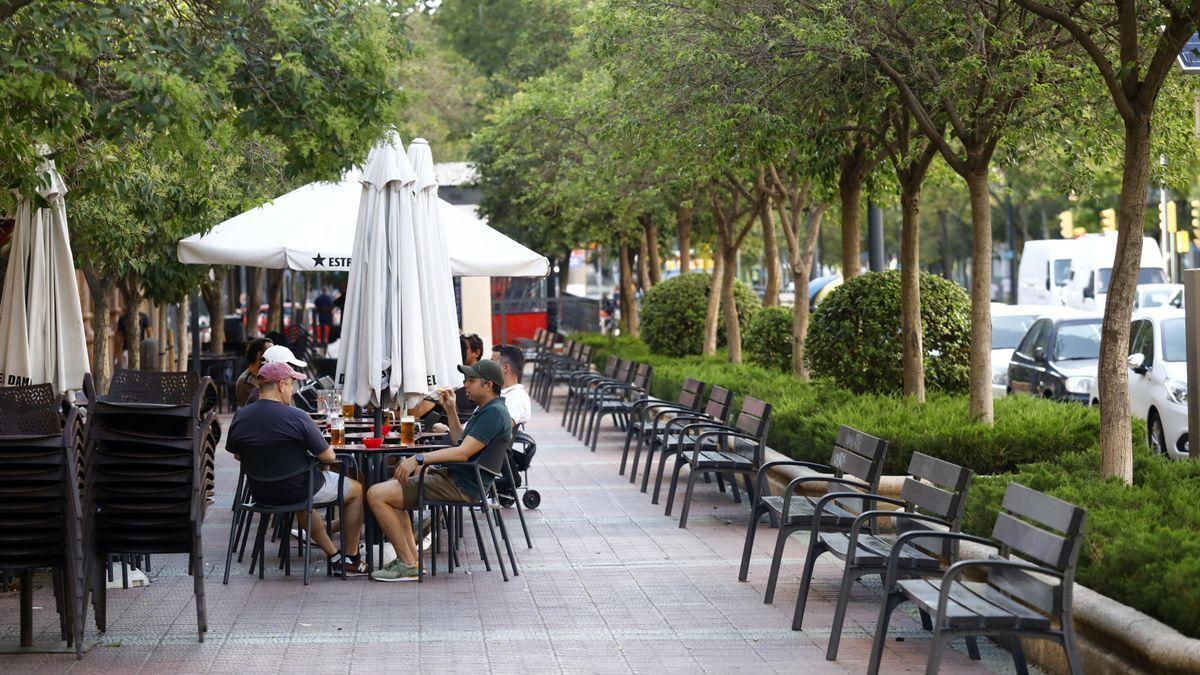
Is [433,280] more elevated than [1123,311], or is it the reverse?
[433,280]

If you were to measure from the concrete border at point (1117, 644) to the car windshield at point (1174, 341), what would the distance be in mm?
8654

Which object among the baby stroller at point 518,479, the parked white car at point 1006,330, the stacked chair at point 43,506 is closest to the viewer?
the stacked chair at point 43,506

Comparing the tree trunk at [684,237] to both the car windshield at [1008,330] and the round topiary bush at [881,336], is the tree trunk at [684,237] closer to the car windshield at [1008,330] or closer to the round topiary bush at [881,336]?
the car windshield at [1008,330]

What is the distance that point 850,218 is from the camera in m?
15.6

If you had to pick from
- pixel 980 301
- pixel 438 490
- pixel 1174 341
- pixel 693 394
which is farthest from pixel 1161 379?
pixel 438 490

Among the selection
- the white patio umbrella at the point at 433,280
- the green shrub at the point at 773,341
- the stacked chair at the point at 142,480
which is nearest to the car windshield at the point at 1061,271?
the green shrub at the point at 773,341

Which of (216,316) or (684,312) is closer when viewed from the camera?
(216,316)

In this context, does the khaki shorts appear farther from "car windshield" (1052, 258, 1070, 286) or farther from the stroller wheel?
"car windshield" (1052, 258, 1070, 286)

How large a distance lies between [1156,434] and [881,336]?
2.83m

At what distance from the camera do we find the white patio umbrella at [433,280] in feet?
35.4

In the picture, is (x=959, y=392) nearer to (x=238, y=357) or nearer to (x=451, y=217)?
(x=451, y=217)

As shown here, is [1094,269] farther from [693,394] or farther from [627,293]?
[693,394]

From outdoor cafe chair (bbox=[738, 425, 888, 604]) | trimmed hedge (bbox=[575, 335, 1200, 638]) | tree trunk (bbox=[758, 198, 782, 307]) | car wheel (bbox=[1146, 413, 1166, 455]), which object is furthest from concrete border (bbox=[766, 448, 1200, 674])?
tree trunk (bbox=[758, 198, 782, 307])

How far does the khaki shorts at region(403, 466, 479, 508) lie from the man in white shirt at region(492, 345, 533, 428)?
262cm
